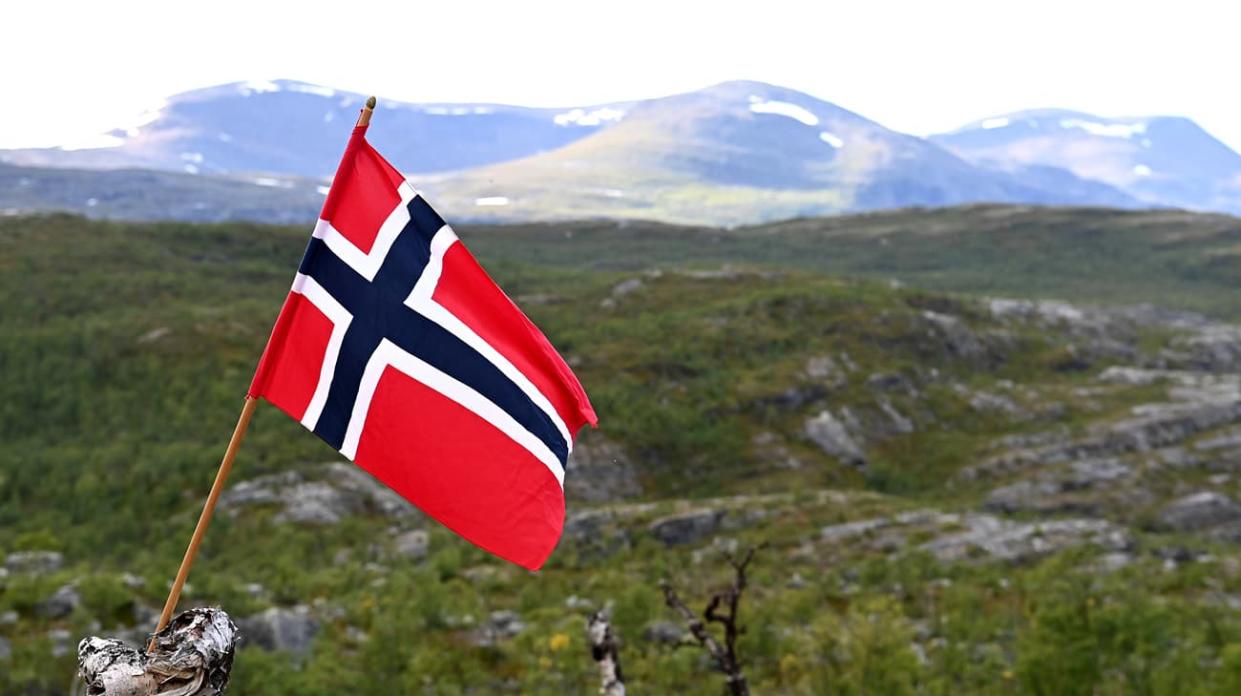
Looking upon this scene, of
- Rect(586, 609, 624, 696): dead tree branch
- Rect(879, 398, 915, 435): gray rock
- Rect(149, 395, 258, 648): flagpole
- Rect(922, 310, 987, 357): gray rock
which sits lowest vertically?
Rect(879, 398, 915, 435): gray rock

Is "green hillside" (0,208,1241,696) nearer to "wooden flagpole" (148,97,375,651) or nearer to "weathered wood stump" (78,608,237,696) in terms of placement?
"wooden flagpole" (148,97,375,651)

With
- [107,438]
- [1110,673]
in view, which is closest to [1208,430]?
[1110,673]

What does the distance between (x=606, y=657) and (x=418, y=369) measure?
24.0 feet

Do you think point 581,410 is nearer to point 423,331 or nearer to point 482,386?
point 482,386

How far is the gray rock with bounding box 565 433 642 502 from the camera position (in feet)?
263

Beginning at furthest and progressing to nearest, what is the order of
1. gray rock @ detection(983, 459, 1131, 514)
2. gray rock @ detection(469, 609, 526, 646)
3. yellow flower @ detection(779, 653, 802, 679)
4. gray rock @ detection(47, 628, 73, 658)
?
gray rock @ detection(983, 459, 1131, 514), gray rock @ detection(469, 609, 526, 646), yellow flower @ detection(779, 653, 802, 679), gray rock @ detection(47, 628, 73, 658)

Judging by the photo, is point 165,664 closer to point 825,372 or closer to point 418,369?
point 418,369

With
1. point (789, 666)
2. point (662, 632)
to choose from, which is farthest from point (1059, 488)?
point (789, 666)

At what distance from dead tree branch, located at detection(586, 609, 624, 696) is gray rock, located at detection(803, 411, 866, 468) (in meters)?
77.6

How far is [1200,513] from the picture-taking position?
73375mm

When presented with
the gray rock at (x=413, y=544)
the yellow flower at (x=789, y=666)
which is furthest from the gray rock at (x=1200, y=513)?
the gray rock at (x=413, y=544)

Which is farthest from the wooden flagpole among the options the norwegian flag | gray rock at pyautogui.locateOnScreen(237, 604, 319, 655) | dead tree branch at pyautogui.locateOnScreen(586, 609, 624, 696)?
gray rock at pyautogui.locateOnScreen(237, 604, 319, 655)

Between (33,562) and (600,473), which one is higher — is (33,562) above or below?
above

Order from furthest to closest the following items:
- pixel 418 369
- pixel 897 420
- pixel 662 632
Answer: pixel 897 420 → pixel 662 632 → pixel 418 369
